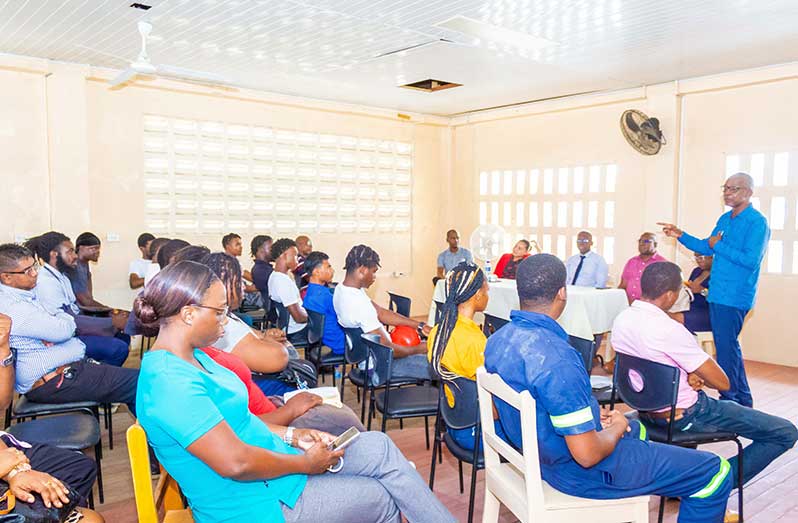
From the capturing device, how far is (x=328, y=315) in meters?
4.37

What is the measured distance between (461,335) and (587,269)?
4329 millimetres

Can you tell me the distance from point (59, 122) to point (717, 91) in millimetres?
7060

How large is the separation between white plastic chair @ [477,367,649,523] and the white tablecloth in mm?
2778

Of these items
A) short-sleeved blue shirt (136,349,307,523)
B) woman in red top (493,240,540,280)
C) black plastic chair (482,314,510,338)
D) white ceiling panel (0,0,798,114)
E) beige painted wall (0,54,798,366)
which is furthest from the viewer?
woman in red top (493,240,540,280)

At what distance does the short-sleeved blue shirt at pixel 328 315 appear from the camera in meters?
4.38

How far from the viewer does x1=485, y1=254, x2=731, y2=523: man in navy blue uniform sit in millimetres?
1922

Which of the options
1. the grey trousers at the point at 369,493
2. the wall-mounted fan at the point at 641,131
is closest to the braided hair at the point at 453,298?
the grey trousers at the point at 369,493

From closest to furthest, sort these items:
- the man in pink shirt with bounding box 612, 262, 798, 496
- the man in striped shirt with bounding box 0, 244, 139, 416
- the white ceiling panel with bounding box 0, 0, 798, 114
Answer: the man in pink shirt with bounding box 612, 262, 798, 496, the man in striped shirt with bounding box 0, 244, 139, 416, the white ceiling panel with bounding box 0, 0, 798, 114

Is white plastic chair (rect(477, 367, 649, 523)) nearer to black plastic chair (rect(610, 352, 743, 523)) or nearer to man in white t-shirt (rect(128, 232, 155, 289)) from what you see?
black plastic chair (rect(610, 352, 743, 523))

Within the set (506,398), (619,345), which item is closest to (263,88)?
(619,345)

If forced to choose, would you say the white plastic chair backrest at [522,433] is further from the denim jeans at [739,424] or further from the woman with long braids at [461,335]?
the denim jeans at [739,424]

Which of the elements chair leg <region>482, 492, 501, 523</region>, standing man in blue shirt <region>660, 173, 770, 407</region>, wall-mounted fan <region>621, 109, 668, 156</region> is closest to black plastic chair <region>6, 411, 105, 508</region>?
chair leg <region>482, 492, 501, 523</region>

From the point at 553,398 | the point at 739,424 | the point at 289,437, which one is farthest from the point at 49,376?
the point at 739,424

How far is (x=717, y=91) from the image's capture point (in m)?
6.68
